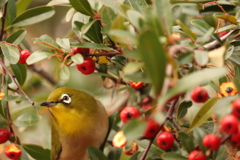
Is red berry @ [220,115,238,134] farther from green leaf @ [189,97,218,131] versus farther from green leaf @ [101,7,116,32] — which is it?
green leaf @ [101,7,116,32]

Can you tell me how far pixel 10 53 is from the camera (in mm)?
1997

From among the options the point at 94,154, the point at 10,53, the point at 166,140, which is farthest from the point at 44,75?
the point at 166,140

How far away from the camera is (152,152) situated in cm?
177

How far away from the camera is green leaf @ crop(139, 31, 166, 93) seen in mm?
1075

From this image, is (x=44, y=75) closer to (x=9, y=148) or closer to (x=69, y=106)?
(x=69, y=106)

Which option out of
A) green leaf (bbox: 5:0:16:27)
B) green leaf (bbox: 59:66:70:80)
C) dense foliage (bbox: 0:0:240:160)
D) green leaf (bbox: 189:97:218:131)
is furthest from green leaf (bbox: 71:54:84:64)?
green leaf (bbox: 5:0:16:27)

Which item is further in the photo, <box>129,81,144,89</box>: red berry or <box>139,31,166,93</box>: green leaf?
<box>129,81,144,89</box>: red berry

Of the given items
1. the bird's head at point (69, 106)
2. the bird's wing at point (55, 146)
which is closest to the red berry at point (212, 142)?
the bird's head at point (69, 106)

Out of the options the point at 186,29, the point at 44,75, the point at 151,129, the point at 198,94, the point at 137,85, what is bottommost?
the point at 44,75

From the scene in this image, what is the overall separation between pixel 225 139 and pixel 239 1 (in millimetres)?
1191

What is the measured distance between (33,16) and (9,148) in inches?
34.7

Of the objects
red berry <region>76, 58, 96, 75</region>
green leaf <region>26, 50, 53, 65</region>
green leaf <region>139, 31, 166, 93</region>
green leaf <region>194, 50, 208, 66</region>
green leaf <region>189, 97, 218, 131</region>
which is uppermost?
green leaf <region>139, 31, 166, 93</region>

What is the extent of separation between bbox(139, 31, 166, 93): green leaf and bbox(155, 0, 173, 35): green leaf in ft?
1.10

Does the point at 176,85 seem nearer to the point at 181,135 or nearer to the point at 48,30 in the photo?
the point at 181,135
